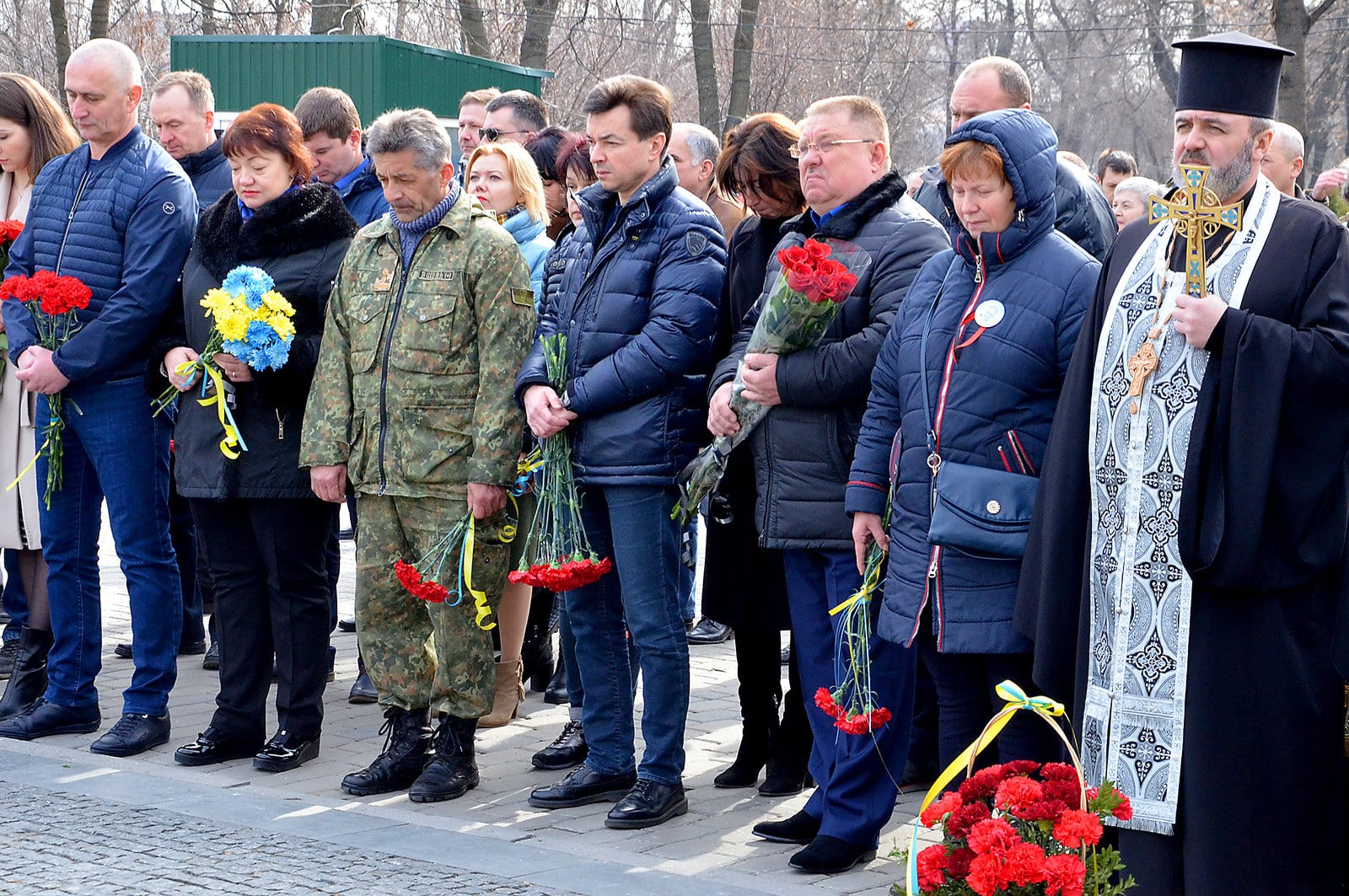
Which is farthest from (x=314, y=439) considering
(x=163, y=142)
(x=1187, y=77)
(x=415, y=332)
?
(x=1187, y=77)

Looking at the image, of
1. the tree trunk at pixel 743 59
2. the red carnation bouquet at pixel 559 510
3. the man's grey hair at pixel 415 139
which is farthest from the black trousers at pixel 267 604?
the tree trunk at pixel 743 59

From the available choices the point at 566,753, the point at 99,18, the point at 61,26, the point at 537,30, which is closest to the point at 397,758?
the point at 566,753

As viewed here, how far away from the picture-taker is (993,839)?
10.0ft

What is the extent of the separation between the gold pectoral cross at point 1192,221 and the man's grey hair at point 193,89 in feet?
17.2

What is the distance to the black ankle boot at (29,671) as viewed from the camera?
6738mm

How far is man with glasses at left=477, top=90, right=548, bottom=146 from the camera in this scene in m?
7.99

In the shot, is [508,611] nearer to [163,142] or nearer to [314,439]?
[314,439]

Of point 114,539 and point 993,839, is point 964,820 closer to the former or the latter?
point 993,839

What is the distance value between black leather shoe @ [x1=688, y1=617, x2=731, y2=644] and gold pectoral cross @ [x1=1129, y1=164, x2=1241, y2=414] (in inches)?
179

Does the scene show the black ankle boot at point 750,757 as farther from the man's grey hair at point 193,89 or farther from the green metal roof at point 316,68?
the green metal roof at point 316,68

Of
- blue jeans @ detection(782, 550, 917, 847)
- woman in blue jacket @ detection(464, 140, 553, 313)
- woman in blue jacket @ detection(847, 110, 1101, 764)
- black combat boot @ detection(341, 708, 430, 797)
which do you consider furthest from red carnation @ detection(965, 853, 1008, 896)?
woman in blue jacket @ detection(464, 140, 553, 313)

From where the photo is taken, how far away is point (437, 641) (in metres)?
5.74

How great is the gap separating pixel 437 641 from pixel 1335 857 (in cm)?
310

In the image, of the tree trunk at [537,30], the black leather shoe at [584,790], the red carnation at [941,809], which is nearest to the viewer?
the red carnation at [941,809]
